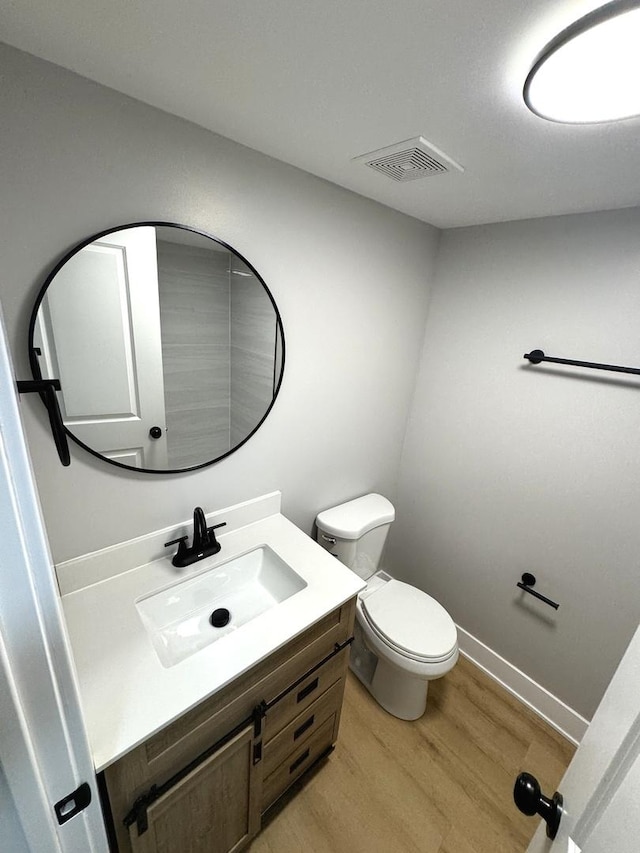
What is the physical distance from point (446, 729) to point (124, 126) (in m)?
2.55

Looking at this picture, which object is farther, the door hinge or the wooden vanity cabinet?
the wooden vanity cabinet

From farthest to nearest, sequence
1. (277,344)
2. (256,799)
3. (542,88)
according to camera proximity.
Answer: (277,344), (256,799), (542,88)

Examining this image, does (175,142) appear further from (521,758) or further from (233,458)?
(521,758)

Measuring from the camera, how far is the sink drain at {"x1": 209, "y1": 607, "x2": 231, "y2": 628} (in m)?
1.13

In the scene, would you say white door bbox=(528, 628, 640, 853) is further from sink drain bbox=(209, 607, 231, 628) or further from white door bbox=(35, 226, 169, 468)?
white door bbox=(35, 226, 169, 468)

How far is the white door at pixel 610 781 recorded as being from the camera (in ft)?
1.38

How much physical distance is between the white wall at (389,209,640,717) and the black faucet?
1.28m

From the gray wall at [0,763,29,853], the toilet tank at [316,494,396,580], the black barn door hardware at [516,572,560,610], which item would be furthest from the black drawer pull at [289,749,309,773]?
the black barn door hardware at [516,572,560,610]

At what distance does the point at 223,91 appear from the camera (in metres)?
0.81

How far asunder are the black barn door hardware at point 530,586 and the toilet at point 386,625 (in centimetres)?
40

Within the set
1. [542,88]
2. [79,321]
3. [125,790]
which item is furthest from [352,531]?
[542,88]

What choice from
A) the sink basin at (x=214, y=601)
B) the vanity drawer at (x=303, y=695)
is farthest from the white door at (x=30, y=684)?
the vanity drawer at (x=303, y=695)

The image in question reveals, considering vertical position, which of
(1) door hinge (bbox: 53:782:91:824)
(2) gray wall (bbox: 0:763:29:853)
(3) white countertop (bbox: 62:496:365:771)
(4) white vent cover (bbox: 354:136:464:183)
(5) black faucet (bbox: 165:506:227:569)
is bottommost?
(3) white countertop (bbox: 62:496:365:771)

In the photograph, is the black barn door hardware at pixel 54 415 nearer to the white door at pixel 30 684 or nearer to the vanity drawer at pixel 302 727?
the white door at pixel 30 684
